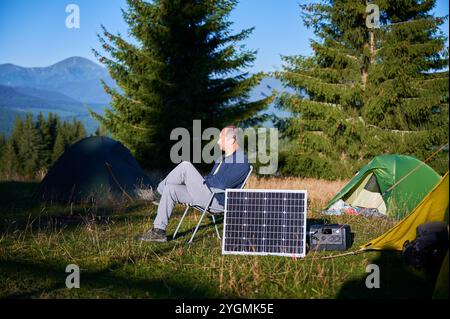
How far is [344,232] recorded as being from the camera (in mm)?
5945

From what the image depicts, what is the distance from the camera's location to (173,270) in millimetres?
4953

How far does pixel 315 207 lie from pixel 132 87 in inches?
387

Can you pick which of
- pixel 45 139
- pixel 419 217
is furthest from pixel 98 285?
pixel 45 139

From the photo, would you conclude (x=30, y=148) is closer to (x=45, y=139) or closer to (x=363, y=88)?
(x=45, y=139)

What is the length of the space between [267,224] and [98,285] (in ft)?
6.39

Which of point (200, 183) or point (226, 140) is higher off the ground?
point (226, 140)

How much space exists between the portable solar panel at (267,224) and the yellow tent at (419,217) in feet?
2.74

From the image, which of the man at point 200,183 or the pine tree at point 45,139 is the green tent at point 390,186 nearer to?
the man at point 200,183

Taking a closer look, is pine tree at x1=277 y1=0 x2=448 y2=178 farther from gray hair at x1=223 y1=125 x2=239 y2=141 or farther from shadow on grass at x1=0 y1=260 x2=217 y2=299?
shadow on grass at x1=0 y1=260 x2=217 y2=299

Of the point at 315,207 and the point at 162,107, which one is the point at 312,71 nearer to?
the point at 162,107

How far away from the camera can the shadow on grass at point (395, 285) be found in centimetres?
418

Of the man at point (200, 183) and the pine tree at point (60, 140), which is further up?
the pine tree at point (60, 140)

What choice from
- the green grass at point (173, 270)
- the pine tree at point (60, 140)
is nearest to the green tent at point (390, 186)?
the green grass at point (173, 270)

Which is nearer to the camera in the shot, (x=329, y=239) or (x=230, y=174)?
(x=329, y=239)
